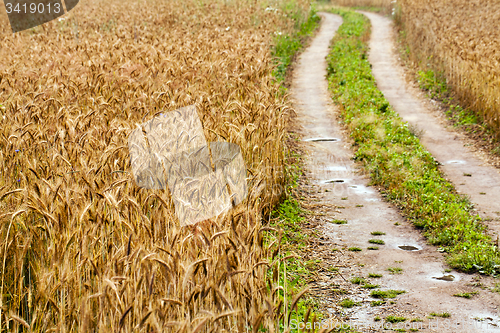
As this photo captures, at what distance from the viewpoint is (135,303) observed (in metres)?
2.07

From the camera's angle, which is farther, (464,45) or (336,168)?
(464,45)

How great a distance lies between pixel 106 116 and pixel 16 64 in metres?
3.79

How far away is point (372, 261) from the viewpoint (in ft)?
14.8

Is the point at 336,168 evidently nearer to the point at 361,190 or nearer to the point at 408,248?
the point at 361,190

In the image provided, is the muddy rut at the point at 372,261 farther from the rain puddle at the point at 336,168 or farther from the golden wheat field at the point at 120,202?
the golden wheat field at the point at 120,202

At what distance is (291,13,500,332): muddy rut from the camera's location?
3662 mm

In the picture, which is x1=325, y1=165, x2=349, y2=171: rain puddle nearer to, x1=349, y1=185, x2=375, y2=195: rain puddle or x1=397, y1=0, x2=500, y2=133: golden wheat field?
x1=349, y1=185, x2=375, y2=195: rain puddle

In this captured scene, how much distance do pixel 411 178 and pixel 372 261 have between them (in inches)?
84.9

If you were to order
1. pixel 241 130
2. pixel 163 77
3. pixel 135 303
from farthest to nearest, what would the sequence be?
pixel 163 77 → pixel 241 130 → pixel 135 303

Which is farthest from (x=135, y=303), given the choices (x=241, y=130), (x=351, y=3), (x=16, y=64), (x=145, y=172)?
(x=351, y=3)

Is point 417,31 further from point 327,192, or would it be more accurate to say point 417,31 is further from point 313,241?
point 313,241

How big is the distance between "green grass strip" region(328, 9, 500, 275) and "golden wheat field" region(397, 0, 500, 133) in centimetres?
161

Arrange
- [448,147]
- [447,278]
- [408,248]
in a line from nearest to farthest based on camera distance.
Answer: [447,278], [408,248], [448,147]

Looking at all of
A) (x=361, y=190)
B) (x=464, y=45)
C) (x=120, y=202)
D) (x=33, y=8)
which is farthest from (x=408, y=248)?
(x=33, y=8)
